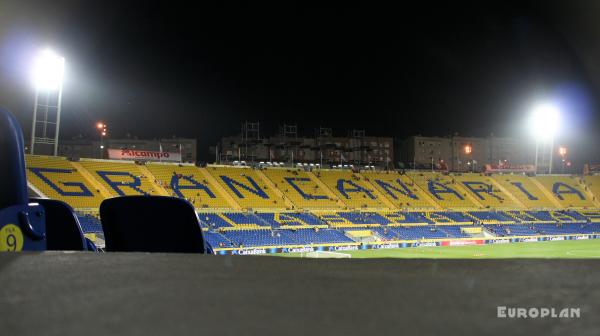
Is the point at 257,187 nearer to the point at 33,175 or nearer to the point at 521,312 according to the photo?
the point at 33,175

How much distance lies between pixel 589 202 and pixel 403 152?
33.5 m

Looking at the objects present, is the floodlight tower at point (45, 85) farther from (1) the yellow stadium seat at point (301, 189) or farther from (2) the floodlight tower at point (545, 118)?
(2) the floodlight tower at point (545, 118)

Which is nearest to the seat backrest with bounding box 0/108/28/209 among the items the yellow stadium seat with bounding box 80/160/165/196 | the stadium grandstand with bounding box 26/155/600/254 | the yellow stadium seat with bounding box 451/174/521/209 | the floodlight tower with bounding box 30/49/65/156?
the stadium grandstand with bounding box 26/155/600/254

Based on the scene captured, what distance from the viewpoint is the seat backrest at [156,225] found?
3.54 m

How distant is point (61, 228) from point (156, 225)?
719mm

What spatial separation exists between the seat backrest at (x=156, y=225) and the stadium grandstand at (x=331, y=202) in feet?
77.5

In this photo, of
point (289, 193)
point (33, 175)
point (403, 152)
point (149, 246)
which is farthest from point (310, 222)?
point (403, 152)

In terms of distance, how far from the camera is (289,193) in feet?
134

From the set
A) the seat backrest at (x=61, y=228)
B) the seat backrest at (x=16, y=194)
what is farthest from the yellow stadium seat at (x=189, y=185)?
the seat backrest at (x=16, y=194)

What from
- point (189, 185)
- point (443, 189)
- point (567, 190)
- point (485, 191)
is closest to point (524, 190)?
point (485, 191)

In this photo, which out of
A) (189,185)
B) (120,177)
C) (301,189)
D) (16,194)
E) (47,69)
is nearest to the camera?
(16,194)

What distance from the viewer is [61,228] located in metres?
3.55

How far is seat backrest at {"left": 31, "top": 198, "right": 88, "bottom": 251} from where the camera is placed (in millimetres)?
3525

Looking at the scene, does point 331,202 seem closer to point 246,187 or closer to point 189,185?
point 246,187
